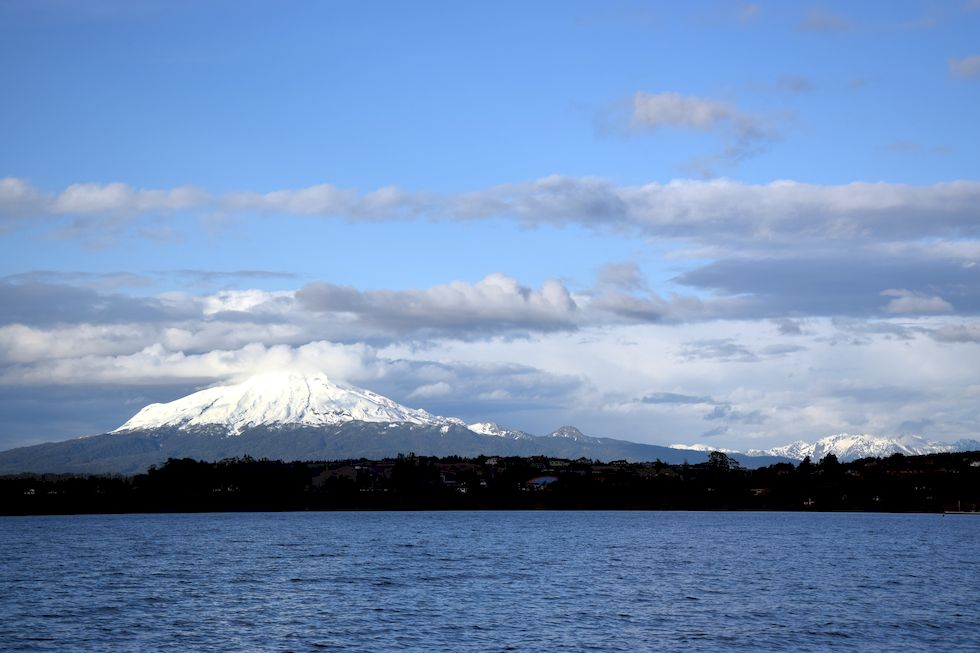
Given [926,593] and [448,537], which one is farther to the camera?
[448,537]

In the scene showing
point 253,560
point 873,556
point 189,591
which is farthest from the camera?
point 873,556

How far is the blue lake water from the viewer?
6550 cm

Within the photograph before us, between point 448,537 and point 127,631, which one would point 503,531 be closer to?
point 448,537

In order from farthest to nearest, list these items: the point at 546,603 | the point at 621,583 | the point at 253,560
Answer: the point at 253,560 < the point at 621,583 < the point at 546,603

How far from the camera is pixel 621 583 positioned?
319ft

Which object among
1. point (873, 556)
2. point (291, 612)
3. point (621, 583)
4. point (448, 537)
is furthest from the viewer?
point (448, 537)

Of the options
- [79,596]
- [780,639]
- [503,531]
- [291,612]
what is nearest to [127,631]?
[291,612]

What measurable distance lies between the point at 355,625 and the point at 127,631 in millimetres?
13583

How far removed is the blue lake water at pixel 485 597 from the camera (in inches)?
2579

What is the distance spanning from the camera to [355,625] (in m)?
71.1

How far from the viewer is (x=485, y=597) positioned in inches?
3403

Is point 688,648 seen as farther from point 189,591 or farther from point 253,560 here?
point 253,560

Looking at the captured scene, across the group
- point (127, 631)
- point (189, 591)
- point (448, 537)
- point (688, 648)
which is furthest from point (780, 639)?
point (448, 537)

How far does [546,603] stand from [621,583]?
54.3ft
